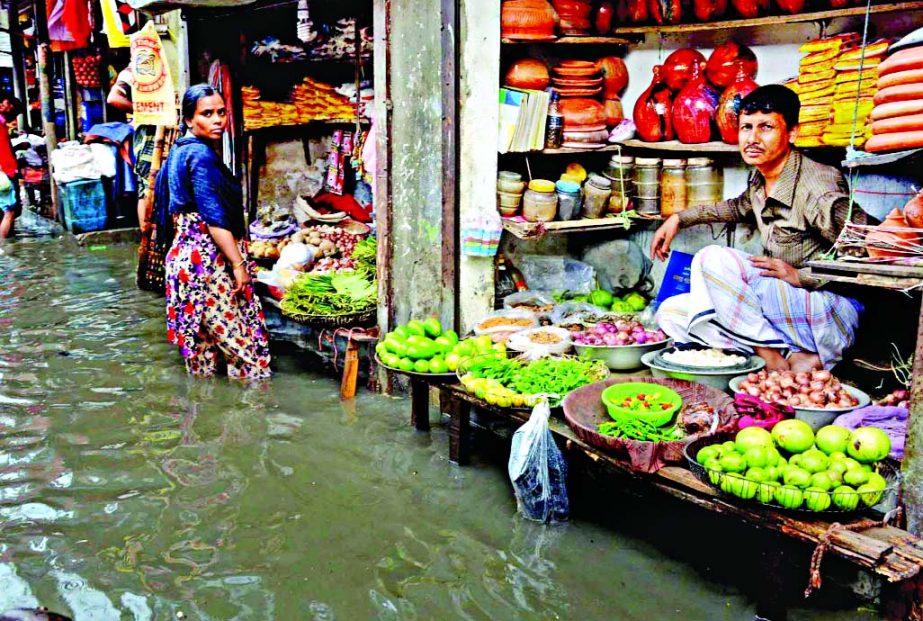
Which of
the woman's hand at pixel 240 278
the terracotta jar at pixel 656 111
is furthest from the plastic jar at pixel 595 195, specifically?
the woman's hand at pixel 240 278

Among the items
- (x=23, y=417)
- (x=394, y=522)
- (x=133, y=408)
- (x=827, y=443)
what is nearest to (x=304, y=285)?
(x=133, y=408)

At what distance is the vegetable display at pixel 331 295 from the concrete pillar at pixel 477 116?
31.0 inches

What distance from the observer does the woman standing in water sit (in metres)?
5.38

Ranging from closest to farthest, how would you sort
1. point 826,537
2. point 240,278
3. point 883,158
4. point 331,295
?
point 826,537 < point 883,158 < point 240,278 < point 331,295

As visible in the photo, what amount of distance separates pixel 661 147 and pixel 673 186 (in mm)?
272

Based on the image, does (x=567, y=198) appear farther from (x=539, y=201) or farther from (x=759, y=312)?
(x=759, y=312)

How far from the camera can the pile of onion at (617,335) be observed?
4570 millimetres

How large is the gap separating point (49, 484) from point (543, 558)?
256 centimetres

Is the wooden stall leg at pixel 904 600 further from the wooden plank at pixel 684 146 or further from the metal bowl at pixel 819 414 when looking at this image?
the wooden plank at pixel 684 146

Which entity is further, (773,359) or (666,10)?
(666,10)

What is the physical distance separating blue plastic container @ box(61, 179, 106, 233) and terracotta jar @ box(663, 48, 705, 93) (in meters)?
8.75

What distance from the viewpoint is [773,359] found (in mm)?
4320

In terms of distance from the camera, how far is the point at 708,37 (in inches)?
217

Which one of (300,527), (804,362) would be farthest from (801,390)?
(300,527)
